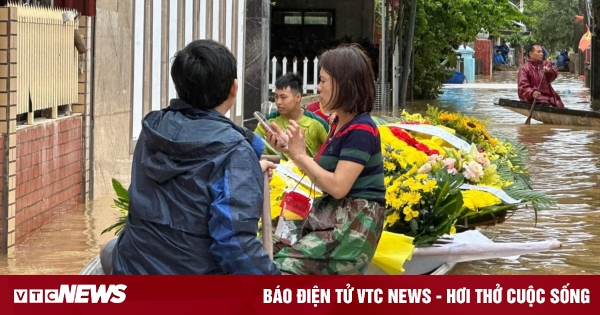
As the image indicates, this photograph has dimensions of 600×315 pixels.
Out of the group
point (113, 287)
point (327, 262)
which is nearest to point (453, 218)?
point (327, 262)

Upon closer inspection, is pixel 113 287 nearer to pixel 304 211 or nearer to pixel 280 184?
pixel 304 211

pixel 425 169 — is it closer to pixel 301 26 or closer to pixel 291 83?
pixel 291 83

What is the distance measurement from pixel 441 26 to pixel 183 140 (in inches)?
1224

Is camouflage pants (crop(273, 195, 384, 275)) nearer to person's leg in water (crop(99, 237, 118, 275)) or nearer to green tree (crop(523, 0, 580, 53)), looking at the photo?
person's leg in water (crop(99, 237, 118, 275))

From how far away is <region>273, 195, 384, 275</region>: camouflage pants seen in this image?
16.4 feet

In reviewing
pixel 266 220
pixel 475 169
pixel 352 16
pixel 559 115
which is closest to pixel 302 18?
pixel 352 16

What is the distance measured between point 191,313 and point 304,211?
5.94 feet

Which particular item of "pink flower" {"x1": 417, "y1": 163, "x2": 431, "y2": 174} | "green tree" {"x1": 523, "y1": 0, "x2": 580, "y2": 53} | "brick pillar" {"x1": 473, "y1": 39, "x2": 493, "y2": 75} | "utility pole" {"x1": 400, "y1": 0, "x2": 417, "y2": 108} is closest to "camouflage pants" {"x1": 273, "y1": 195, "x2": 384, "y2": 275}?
"pink flower" {"x1": 417, "y1": 163, "x2": 431, "y2": 174}

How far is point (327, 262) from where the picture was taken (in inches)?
199

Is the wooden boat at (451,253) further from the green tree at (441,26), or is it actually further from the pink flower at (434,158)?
the green tree at (441,26)

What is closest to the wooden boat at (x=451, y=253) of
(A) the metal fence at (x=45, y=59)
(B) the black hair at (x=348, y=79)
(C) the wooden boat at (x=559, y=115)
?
(B) the black hair at (x=348, y=79)

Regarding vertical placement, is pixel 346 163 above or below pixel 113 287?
above

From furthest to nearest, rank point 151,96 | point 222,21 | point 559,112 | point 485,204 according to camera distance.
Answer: point 559,112 → point 222,21 → point 151,96 → point 485,204

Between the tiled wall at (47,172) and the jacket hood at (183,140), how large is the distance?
5.52m
